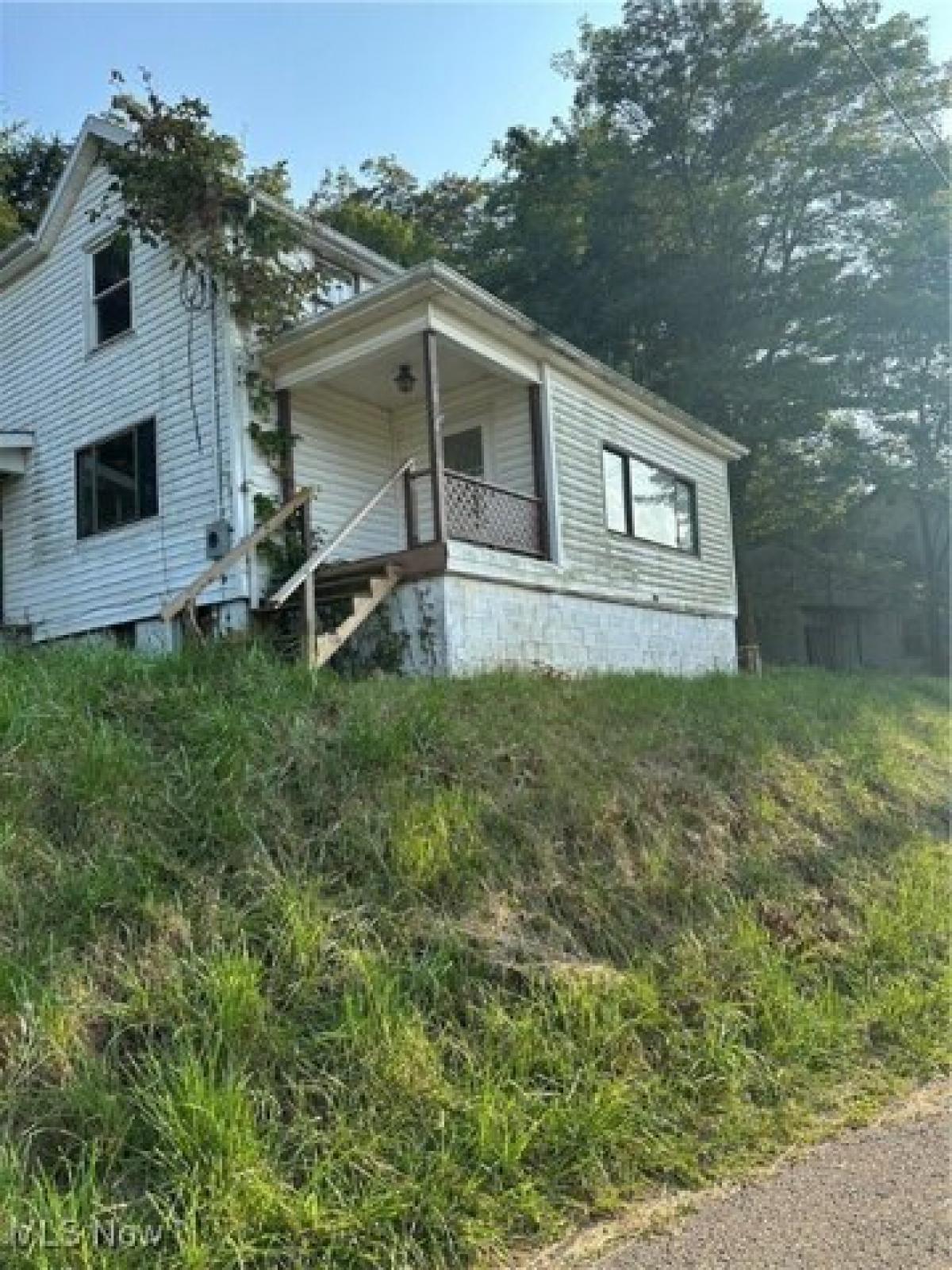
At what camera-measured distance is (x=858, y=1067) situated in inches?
172

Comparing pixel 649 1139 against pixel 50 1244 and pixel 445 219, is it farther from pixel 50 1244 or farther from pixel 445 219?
pixel 445 219

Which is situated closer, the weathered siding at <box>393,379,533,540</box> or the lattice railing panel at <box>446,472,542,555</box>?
the lattice railing panel at <box>446,472,542,555</box>

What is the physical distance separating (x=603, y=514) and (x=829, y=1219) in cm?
956

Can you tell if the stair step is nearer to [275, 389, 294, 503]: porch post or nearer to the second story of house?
the second story of house

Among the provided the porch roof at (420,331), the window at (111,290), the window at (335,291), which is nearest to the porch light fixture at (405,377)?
the porch roof at (420,331)

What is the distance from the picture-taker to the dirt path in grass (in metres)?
2.96

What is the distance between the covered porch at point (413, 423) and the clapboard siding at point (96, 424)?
3.25 feet

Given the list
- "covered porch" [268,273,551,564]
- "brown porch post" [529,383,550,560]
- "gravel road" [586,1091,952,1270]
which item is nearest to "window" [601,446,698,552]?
"brown porch post" [529,383,550,560]

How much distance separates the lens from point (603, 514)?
12117 mm

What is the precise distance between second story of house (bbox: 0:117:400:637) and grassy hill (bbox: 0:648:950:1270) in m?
4.66

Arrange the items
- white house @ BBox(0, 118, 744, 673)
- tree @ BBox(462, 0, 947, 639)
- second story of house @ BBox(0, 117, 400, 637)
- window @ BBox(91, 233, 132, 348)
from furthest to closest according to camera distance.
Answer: tree @ BBox(462, 0, 947, 639) < window @ BBox(91, 233, 132, 348) < second story of house @ BBox(0, 117, 400, 637) < white house @ BBox(0, 118, 744, 673)

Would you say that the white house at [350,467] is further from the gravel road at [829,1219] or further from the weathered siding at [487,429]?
the gravel road at [829,1219]

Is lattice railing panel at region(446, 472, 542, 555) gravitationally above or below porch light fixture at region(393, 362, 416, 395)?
below

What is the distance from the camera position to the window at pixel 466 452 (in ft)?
39.9
